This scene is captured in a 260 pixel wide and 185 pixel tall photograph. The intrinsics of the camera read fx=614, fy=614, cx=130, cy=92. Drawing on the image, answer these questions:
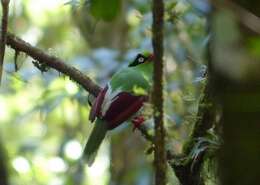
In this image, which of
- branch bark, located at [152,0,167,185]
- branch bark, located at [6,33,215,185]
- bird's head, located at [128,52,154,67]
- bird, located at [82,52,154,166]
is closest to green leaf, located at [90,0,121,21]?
branch bark, located at [152,0,167,185]

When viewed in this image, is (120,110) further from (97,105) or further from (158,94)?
(158,94)

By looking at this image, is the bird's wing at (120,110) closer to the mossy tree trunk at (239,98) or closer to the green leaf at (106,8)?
the green leaf at (106,8)

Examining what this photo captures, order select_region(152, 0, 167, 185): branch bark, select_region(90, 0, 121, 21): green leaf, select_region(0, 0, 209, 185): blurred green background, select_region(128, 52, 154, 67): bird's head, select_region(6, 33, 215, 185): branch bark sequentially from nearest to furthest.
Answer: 1. select_region(152, 0, 167, 185): branch bark
2. select_region(90, 0, 121, 21): green leaf
3. select_region(6, 33, 215, 185): branch bark
4. select_region(128, 52, 154, 67): bird's head
5. select_region(0, 0, 209, 185): blurred green background

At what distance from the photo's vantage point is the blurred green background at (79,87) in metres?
3.33

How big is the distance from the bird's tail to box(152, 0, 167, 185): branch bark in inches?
41.7

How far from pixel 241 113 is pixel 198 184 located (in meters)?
1.08

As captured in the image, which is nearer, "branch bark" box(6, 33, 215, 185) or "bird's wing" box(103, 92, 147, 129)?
"branch bark" box(6, 33, 215, 185)

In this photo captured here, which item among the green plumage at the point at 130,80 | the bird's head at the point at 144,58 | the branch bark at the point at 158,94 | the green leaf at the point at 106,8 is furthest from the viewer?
the bird's head at the point at 144,58

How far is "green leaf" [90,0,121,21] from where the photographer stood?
1.31 meters

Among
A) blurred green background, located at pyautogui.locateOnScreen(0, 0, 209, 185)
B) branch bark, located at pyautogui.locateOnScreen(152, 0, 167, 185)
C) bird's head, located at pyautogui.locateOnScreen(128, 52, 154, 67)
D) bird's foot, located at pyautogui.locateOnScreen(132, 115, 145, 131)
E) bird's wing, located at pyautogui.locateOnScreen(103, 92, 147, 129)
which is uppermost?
branch bark, located at pyautogui.locateOnScreen(152, 0, 167, 185)

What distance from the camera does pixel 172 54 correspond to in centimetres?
439

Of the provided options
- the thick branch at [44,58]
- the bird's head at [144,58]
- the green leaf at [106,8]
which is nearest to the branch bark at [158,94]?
the green leaf at [106,8]

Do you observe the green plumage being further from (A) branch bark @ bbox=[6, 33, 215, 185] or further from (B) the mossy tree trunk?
(B) the mossy tree trunk

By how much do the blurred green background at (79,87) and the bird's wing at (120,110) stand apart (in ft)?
0.65
